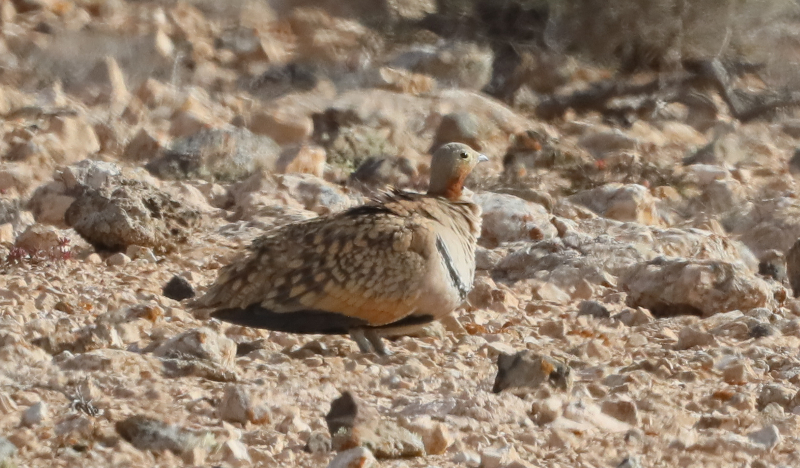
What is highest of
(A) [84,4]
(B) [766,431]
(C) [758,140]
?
(B) [766,431]

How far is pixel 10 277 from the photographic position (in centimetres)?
569

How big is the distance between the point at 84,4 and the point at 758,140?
230 inches

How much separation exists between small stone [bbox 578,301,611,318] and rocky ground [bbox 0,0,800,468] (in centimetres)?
2

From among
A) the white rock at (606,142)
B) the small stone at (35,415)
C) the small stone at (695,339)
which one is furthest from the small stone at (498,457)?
the white rock at (606,142)

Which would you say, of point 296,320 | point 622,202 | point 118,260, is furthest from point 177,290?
point 622,202

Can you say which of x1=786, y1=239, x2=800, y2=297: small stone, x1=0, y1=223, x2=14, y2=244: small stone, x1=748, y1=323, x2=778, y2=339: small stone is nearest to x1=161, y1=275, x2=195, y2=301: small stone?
x1=0, y1=223, x2=14, y2=244: small stone

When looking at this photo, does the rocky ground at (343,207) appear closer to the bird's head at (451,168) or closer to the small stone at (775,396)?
the small stone at (775,396)

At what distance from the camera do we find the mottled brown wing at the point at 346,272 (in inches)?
190

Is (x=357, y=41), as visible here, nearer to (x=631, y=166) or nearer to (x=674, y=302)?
(x=631, y=166)

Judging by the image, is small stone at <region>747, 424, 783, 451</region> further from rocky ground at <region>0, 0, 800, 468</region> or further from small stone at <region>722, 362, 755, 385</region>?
small stone at <region>722, 362, 755, 385</region>

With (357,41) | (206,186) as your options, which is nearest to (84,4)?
(357,41)

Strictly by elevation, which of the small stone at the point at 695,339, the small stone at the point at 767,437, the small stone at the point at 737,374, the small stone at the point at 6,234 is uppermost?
the small stone at the point at 767,437

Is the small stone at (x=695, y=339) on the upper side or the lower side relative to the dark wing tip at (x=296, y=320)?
lower

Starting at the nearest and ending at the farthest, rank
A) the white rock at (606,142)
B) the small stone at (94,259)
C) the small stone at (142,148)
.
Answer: the small stone at (94,259), the small stone at (142,148), the white rock at (606,142)
